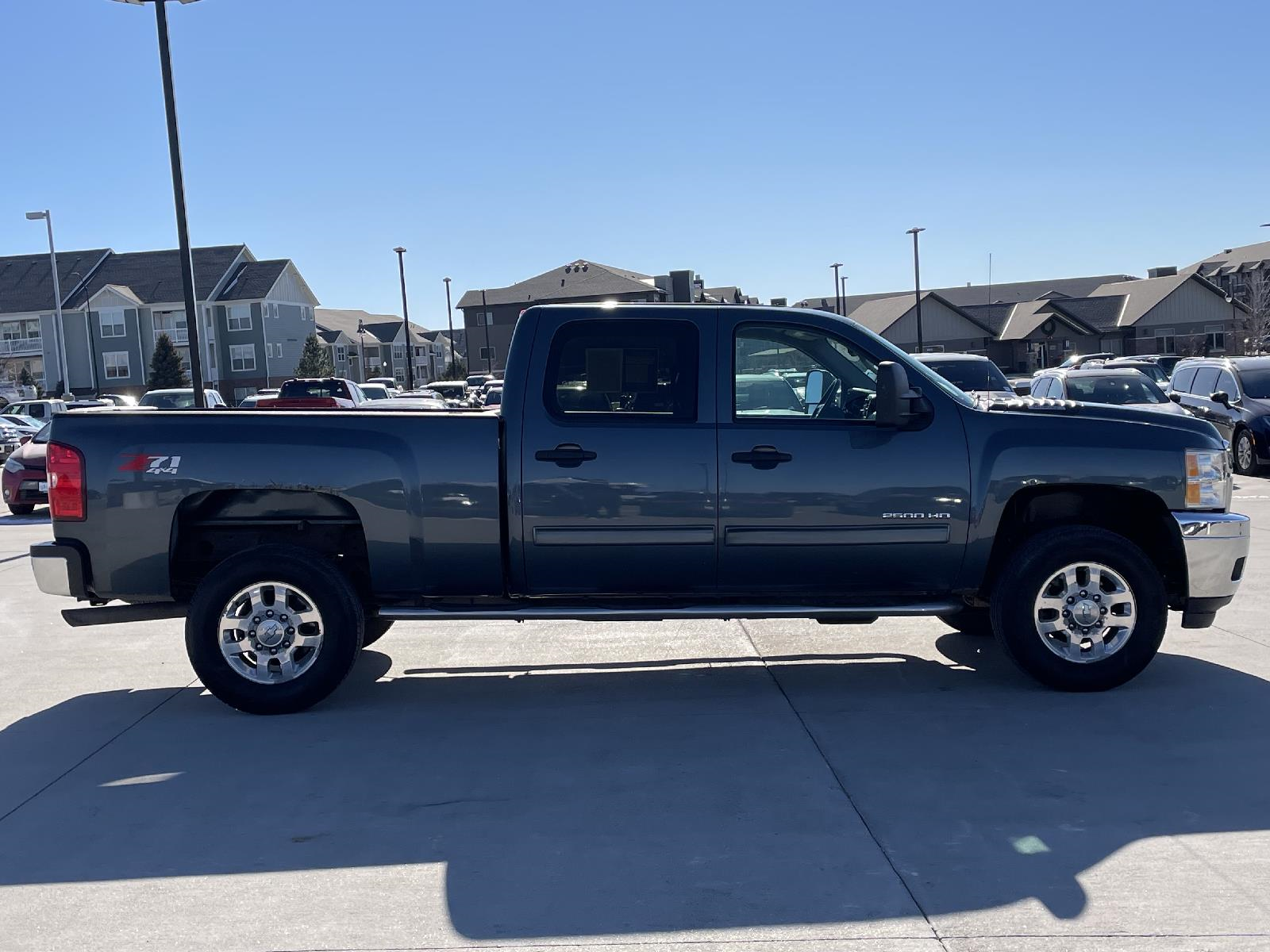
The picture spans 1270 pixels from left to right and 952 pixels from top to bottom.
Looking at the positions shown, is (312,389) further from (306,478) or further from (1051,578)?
(1051,578)

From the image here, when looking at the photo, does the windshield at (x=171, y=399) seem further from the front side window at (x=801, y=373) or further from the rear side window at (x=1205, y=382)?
the front side window at (x=801, y=373)

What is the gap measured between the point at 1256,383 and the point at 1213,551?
13.3 m

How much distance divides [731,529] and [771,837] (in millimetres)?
2010

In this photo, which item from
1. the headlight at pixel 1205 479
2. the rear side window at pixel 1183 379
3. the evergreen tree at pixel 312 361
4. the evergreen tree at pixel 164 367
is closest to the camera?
the headlight at pixel 1205 479

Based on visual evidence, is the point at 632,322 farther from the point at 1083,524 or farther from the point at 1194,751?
the point at 1194,751

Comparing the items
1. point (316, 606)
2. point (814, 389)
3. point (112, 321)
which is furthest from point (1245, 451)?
point (112, 321)

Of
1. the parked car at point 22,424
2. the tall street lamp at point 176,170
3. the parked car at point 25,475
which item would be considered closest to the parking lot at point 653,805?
the tall street lamp at point 176,170

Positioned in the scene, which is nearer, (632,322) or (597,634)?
(632,322)

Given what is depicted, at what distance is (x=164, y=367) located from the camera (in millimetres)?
62688

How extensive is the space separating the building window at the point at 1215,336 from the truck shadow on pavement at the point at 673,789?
2811 inches

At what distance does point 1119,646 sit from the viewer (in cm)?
617

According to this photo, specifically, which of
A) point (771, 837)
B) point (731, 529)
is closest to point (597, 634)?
point (731, 529)

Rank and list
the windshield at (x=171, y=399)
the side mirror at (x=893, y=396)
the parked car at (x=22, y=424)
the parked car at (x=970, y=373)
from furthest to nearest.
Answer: the parked car at (x=22, y=424), the windshield at (x=171, y=399), the parked car at (x=970, y=373), the side mirror at (x=893, y=396)

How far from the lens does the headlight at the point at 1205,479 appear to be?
615 centimetres
